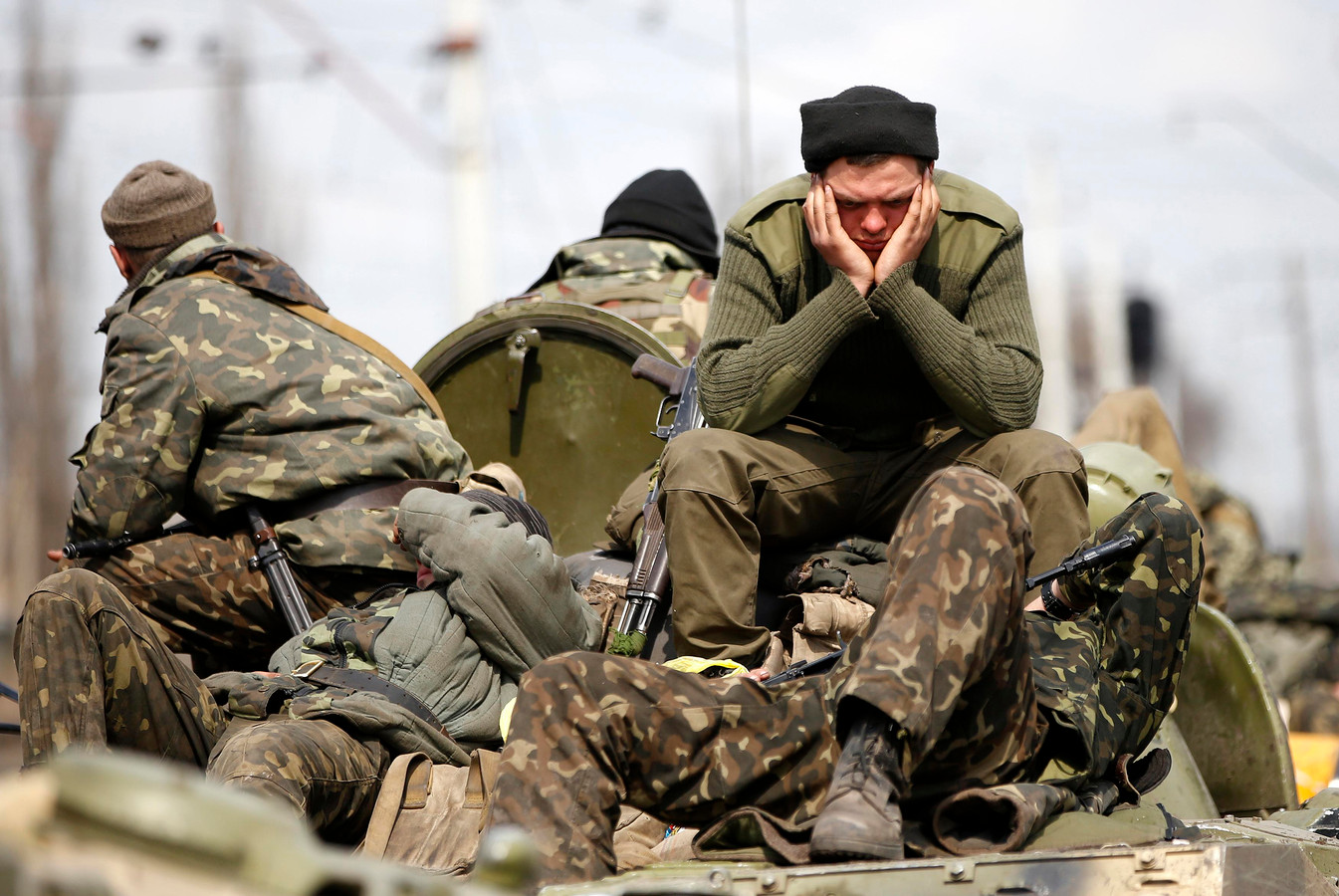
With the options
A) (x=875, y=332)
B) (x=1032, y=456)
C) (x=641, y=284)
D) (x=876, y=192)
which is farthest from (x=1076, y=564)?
(x=641, y=284)

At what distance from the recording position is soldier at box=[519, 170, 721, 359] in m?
6.20

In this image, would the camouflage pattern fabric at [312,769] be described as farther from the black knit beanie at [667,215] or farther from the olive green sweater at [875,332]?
the black knit beanie at [667,215]

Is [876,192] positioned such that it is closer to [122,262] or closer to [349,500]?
[349,500]

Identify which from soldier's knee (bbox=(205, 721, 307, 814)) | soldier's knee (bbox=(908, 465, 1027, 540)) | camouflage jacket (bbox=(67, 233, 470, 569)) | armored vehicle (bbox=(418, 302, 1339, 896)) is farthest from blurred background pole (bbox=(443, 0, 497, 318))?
soldier's knee (bbox=(908, 465, 1027, 540))

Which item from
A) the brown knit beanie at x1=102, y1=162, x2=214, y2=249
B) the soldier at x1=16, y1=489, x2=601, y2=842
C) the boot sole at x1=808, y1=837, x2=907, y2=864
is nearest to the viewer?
the boot sole at x1=808, y1=837, x2=907, y2=864

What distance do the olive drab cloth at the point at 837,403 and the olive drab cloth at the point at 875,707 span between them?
2.90 feet

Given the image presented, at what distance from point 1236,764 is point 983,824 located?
203 cm

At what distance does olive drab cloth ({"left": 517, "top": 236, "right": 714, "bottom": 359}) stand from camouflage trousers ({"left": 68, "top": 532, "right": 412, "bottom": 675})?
1.80 meters

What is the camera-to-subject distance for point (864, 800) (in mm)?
2455

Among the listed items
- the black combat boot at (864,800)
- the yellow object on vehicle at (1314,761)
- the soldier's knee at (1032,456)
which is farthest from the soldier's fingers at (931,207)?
the yellow object on vehicle at (1314,761)

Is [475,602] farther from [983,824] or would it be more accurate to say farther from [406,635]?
[983,824]

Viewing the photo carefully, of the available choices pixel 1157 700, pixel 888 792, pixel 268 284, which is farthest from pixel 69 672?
pixel 1157 700

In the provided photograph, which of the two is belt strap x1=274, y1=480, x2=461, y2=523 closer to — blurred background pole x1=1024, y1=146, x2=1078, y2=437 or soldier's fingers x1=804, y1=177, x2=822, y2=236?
soldier's fingers x1=804, y1=177, x2=822, y2=236

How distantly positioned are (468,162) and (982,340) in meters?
6.70
